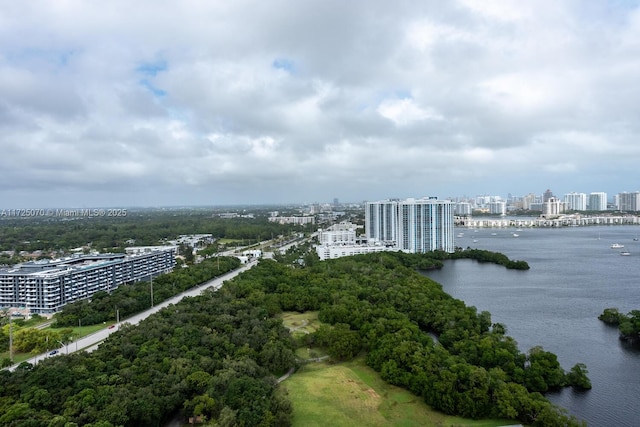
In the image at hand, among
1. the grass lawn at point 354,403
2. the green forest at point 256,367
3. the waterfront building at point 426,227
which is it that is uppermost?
the waterfront building at point 426,227

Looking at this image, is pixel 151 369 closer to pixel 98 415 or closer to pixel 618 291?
pixel 98 415

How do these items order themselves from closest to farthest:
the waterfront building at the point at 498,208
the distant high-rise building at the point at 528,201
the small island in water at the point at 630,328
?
the small island in water at the point at 630,328 → the waterfront building at the point at 498,208 → the distant high-rise building at the point at 528,201

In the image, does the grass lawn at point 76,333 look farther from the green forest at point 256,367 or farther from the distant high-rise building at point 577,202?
the distant high-rise building at point 577,202

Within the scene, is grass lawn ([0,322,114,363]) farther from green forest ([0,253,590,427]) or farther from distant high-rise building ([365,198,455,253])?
distant high-rise building ([365,198,455,253])

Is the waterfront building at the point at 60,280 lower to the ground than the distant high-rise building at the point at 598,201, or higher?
lower

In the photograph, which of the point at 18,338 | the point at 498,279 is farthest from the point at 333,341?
the point at 498,279

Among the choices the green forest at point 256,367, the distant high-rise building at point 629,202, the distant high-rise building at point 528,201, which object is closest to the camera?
the green forest at point 256,367

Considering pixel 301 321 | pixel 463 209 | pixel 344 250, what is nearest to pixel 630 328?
pixel 301 321

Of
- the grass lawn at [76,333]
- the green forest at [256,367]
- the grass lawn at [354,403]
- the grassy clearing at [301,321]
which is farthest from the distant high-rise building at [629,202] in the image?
the grass lawn at [76,333]
